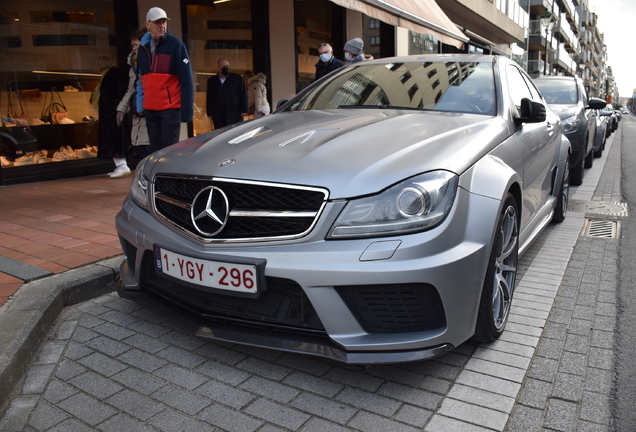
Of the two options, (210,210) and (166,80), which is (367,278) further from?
(166,80)

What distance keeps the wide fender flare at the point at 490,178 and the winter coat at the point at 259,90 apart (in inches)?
295

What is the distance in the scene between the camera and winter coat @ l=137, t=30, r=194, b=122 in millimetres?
5312

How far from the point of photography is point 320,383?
7.88 ft

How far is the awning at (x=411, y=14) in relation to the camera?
7961 millimetres

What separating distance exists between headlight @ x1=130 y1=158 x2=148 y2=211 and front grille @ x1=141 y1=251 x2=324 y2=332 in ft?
1.65

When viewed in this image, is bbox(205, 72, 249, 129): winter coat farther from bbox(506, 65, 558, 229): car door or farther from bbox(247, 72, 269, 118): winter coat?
bbox(506, 65, 558, 229): car door

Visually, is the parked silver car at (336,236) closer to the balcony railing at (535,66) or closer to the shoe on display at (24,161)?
the shoe on display at (24,161)

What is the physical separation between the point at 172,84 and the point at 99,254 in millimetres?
2254

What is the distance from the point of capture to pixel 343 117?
3.27 metres

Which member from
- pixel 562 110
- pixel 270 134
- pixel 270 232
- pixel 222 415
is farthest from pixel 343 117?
pixel 562 110

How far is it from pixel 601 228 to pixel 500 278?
3303 millimetres

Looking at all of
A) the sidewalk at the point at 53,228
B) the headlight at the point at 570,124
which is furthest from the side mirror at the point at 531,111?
the headlight at the point at 570,124

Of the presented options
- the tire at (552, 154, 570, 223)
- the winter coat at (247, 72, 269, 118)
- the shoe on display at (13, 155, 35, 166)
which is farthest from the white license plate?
the winter coat at (247, 72, 269, 118)

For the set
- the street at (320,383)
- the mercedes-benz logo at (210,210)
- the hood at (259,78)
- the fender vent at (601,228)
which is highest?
the hood at (259,78)
